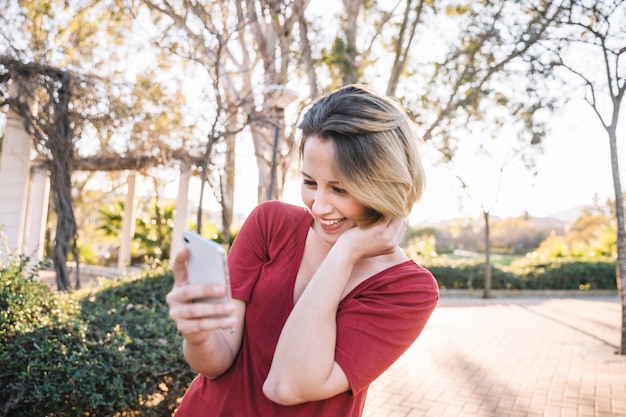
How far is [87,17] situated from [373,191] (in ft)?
39.8

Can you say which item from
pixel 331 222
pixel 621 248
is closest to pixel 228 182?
pixel 621 248

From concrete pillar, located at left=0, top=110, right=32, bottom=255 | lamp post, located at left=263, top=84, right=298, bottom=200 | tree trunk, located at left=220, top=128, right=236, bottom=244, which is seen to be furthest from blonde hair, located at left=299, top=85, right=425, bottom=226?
concrete pillar, located at left=0, top=110, right=32, bottom=255

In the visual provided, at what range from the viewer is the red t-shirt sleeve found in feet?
4.07

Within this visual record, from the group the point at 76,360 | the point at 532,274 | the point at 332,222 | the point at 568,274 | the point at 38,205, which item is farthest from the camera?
the point at 568,274

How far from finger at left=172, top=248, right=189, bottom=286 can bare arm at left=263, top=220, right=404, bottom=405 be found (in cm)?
33

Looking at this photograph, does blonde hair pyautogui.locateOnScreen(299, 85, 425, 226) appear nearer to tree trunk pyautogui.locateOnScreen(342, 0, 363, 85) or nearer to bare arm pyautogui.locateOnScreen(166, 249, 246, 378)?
bare arm pyautogui.locateOnScreen(166, 249, 246, 378)

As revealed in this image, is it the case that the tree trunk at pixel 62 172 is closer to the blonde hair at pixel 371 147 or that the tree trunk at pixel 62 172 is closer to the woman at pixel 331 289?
the woman at pixel 331 289

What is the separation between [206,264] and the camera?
38.3 inches

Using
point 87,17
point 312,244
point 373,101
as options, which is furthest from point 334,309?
point 87,17

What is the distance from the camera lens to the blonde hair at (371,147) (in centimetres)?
131

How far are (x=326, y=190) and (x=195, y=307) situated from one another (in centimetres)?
52

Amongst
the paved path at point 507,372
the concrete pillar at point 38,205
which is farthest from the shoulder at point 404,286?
the concrete pillar at point 38,205

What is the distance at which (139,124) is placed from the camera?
1062 cm

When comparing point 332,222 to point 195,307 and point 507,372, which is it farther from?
point 507,372
